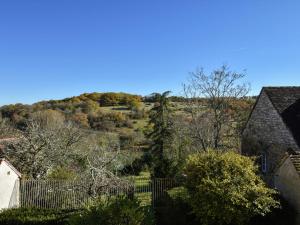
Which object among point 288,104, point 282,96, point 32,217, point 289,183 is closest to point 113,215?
point 32,217

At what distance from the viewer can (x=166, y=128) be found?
118ft

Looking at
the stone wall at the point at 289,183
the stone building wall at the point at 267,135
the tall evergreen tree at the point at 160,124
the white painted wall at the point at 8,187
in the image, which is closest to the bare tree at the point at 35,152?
the white painted wall at the point at 8,187

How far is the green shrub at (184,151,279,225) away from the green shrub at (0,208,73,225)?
6.00 metres

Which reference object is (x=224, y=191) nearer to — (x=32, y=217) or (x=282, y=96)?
(x=32, y=217)

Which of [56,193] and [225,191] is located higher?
[225,191]

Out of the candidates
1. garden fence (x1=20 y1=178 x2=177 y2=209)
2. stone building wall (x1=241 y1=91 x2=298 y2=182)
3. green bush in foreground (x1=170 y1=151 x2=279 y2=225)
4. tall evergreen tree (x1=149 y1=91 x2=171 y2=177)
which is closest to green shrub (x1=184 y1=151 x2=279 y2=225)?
green bush in foreground (x1=170 y1=151 x2=279 y2=225)

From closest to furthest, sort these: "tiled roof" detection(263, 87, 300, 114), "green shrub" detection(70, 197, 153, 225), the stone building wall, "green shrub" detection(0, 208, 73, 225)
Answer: "green shrub" detection(70, 197, 153, 225), "green shrub" detection(0, 208, 73, 225), the stone building wall, "tiled roof" detection(263, 87, 300, 114)

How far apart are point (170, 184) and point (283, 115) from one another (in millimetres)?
7809

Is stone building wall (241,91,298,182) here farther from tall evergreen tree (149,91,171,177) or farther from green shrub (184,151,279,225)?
tall evergreen tree (149,91,171,177)

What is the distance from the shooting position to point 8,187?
23.1 meters

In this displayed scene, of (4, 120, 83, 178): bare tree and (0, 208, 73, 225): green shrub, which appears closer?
(0, 208, 73, 225): green shrub

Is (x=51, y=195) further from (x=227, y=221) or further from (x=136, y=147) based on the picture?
(x=136, y=147)

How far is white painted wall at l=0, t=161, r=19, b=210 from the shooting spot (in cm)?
2245

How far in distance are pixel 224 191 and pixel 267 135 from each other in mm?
10570
